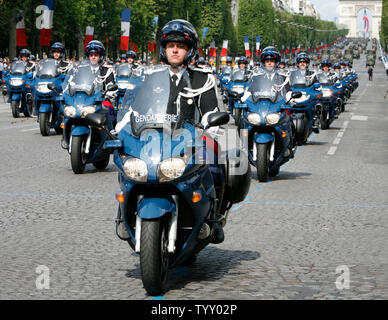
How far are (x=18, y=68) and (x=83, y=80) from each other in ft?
46.2

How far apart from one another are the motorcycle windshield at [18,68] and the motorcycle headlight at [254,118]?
614 inches

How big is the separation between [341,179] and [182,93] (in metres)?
6.89

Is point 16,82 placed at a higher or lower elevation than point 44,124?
higher

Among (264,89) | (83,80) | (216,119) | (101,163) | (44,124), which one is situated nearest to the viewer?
(216,119)

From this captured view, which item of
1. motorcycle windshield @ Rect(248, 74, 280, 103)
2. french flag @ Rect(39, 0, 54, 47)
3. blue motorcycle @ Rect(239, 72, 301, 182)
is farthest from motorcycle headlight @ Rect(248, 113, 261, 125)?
french flag @ Rect(39, 0, 54, 47)

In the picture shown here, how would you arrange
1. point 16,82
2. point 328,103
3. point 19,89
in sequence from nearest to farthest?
point 328,103 → point 16,82 → point 19,89

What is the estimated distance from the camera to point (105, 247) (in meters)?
7.50

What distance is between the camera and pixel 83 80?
44.6 ft

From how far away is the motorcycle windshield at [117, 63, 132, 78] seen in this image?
2625 cm

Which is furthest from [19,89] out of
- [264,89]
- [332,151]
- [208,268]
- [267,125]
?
[208,268]

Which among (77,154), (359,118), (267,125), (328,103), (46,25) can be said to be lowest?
(359,118)

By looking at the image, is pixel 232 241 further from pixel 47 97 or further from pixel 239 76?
pixel 239 76
